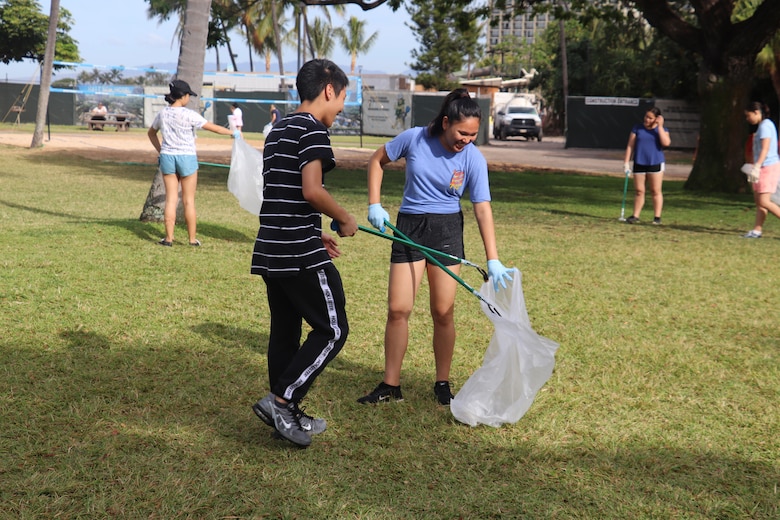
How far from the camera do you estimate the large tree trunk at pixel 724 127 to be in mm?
17266

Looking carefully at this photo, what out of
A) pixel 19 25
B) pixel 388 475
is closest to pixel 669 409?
pixel 388 475

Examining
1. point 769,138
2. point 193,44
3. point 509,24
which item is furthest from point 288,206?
point 509,24

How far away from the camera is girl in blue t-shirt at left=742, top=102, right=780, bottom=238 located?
34.4 feet

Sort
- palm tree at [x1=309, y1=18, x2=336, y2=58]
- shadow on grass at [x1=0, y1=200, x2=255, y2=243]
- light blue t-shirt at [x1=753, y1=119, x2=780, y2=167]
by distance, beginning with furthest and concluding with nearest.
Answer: palm tree at [x1=309, y1=18, x2=336, y2=58], light blue t-shirt at [x1=753, y1=119, x2=780, y2=167], shadow on grass at [x1=0, y1=200, x2=255, y2=243]

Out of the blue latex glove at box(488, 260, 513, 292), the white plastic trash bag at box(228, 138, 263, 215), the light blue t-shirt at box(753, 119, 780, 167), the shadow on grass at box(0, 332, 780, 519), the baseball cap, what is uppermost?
the baseball cap

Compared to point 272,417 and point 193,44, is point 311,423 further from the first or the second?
point 193,44

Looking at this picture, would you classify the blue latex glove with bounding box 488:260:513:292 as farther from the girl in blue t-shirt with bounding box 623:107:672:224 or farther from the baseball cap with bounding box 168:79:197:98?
the girl in blue t-shirt with bounding box 623:107:672:224

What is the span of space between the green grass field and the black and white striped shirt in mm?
882

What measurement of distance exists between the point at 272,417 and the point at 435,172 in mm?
1446

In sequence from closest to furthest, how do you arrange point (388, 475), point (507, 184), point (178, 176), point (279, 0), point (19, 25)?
1. point (388, 475)
2. point (178, 176)
3. point (507, 184)
4. point (19, 25)
5. point (279, 0)

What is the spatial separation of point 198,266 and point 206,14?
13.3ft

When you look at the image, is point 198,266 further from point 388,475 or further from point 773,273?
point 773,273

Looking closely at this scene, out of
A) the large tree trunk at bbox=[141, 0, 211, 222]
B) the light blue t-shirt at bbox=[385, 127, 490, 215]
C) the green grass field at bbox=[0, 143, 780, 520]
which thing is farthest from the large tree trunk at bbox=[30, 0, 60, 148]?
the light blue t-shirt at bbox=[385, 127, 490, 215]

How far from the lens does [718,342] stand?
6000 mm
